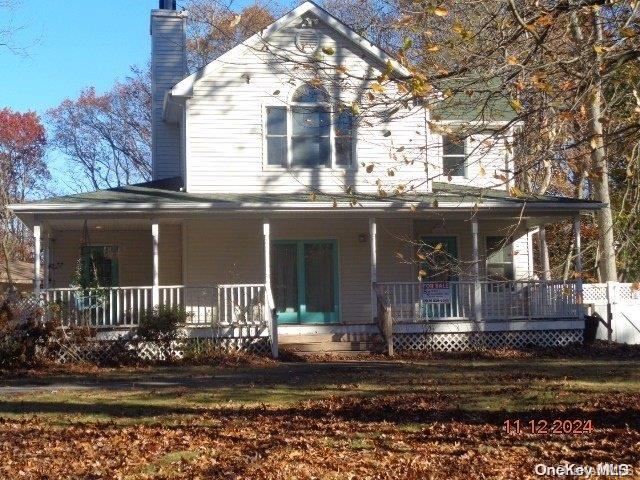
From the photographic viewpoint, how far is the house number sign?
20.9 m

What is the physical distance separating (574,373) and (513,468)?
24.2 feet

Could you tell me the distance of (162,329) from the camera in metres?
19.2

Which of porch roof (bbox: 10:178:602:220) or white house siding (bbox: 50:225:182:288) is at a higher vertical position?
porch roof (bbox: 10:178:602:220)

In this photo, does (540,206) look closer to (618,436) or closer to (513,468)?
(618,436)

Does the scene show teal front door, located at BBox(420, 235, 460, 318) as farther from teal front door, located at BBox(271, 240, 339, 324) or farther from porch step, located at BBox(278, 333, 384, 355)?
teal front door, located at BBox(271, 240, 339, 324)

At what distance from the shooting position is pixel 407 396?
12703 millimetres

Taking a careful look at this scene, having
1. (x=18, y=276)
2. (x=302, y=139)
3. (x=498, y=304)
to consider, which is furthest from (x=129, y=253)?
(x=18, y=276)

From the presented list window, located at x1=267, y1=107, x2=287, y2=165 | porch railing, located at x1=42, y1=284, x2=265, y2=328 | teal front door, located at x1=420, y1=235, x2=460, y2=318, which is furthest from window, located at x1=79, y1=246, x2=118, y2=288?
teal front door, located at x1=420, y1=235, x2=460, y2=318

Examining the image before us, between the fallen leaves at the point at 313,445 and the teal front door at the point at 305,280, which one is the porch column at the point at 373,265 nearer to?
the teal front door at the point at 305,280

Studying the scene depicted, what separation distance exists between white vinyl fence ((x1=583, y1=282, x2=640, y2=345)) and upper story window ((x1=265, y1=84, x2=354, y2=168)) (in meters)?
8.95

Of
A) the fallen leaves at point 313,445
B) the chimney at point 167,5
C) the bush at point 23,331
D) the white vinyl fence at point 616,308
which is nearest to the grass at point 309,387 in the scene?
the fallen leaves at point 313,445

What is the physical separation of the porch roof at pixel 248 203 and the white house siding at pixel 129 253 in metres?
1.68

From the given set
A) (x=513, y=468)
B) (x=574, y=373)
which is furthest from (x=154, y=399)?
(x=574, y=373)

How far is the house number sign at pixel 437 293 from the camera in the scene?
20.9m
